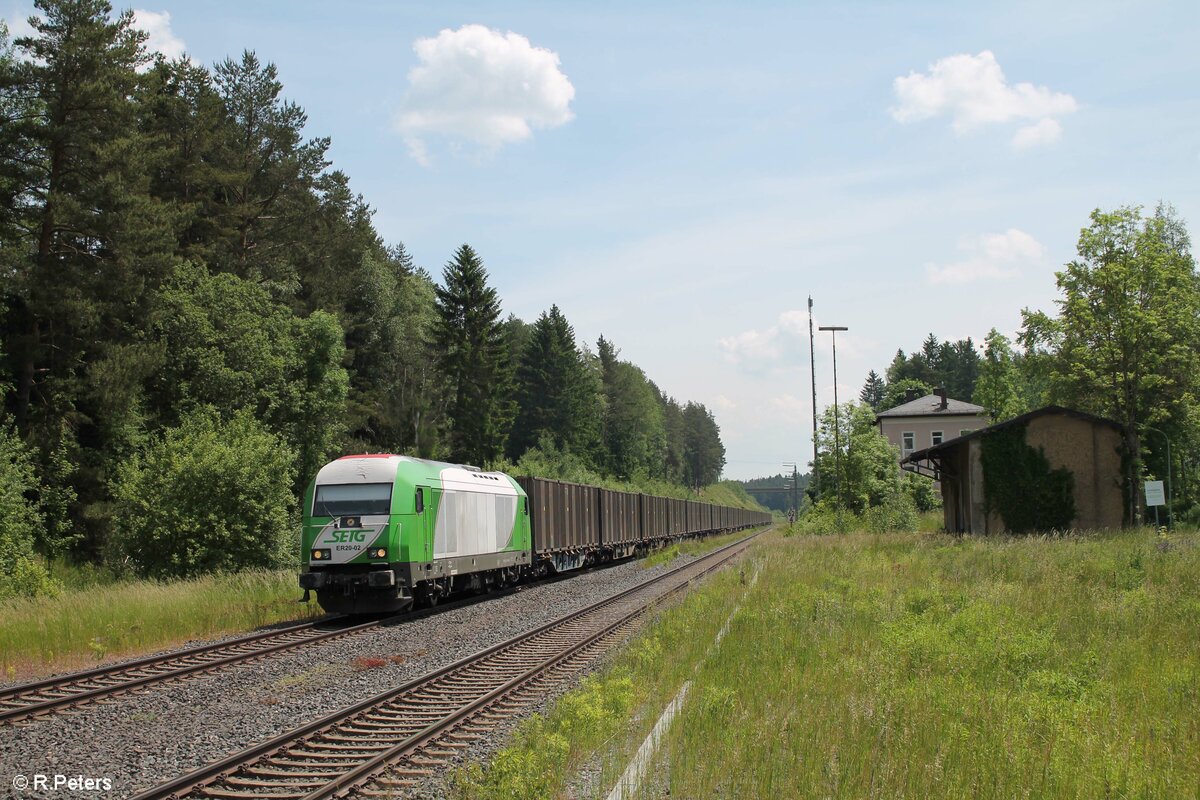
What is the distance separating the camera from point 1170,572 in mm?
17125

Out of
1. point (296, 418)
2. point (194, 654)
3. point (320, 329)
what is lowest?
point (194, 654)

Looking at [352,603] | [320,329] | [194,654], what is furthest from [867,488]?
[194,654]

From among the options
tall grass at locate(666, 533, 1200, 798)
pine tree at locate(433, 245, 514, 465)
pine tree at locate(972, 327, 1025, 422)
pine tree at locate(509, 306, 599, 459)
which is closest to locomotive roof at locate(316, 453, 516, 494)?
tall grass at locate(666, 533, 1200, 798)

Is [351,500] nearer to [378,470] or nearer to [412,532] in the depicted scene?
[378,470]

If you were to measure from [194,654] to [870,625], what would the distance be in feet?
30.2

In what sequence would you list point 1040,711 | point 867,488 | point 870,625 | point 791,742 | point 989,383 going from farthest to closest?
point 989,383 < point 867,488 < point 870,625 < point 1040,711 < point 791,742

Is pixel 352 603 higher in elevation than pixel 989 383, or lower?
lower

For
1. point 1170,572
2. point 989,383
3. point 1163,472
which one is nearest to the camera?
point 1170,572

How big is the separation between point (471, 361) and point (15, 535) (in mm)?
37783

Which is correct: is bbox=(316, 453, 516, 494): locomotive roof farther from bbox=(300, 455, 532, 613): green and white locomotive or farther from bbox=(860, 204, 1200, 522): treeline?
bbox=(860, 204, 1200, 522): treeline

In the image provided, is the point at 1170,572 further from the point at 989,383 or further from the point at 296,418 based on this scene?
the point at 989,383

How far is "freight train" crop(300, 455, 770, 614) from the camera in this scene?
17.5 m

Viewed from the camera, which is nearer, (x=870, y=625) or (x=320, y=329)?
(x=870, y=625)

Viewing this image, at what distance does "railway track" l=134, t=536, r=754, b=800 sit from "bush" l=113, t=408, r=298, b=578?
1478 centimetres
